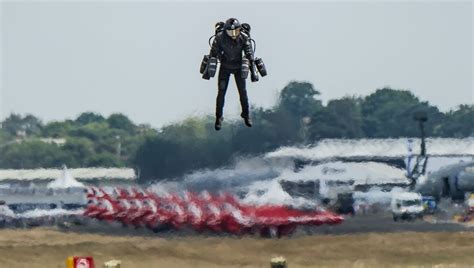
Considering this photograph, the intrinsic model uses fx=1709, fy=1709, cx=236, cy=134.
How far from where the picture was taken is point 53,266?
193 feet

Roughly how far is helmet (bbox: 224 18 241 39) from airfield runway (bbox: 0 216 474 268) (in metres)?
28.9

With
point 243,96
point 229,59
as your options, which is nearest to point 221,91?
point 243,96

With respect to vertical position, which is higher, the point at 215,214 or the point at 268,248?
the point at 215,214

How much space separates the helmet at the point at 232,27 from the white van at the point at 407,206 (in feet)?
190

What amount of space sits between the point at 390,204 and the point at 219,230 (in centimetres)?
1605

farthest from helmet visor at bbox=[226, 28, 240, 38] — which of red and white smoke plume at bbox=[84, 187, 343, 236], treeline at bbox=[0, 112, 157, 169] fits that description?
red and white smoke plume at bbox=[84, 187, 343, 236]

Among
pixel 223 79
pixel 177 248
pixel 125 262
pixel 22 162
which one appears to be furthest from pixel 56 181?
pixel 223 79

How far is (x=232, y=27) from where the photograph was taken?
3020cm

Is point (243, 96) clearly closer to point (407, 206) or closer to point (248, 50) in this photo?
point (248, 50)

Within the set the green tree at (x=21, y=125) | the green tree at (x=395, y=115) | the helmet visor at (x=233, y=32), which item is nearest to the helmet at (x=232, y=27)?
the helmet visor at (x=233, y=32)

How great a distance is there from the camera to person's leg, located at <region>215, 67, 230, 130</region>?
3111cm

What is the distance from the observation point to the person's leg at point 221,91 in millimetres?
31109

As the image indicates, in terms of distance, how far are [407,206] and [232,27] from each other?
58678mm

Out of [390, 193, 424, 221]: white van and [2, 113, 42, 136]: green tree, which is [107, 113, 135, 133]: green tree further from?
[390, 193, 424, 221]: white van
